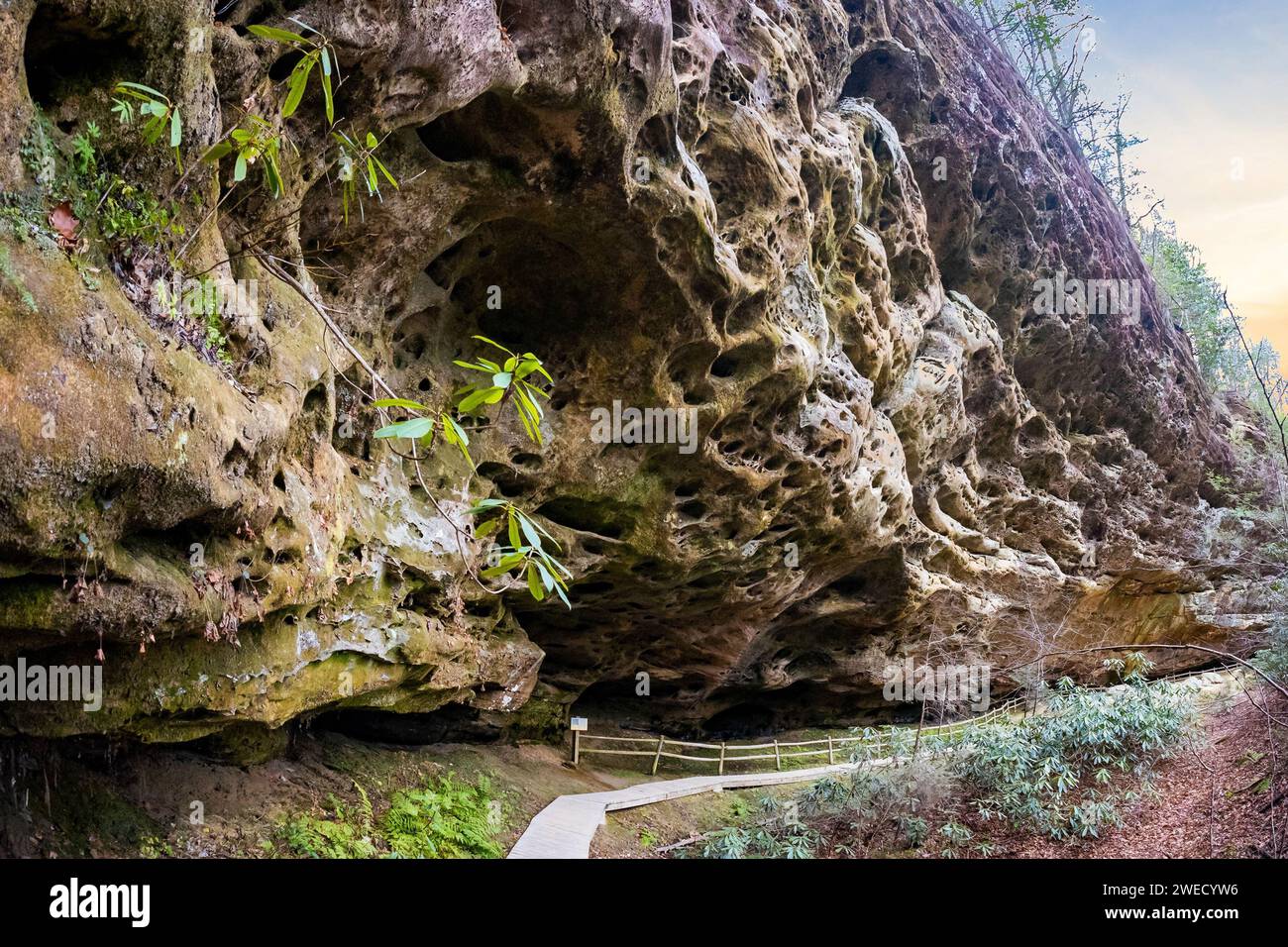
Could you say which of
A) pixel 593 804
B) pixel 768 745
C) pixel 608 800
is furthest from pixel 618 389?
pixel 768 745

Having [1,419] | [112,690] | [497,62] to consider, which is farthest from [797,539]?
[1,419]

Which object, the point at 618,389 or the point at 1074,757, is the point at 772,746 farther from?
the point at 618,389

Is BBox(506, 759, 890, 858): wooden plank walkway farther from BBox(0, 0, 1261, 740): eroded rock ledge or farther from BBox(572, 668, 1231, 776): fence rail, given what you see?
BBox(0, 0, 1261, 740): eroded rock ledge

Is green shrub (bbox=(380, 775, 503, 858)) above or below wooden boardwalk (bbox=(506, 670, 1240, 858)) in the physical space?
above

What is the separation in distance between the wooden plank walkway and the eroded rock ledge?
57.5 inches

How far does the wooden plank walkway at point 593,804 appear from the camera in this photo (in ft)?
27.0

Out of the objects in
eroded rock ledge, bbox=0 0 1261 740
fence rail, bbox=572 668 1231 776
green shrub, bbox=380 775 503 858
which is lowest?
fence rail, bbox=572 668 1231 776

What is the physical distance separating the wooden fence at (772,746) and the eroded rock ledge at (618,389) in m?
0.67

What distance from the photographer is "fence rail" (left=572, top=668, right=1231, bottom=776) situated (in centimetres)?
1215

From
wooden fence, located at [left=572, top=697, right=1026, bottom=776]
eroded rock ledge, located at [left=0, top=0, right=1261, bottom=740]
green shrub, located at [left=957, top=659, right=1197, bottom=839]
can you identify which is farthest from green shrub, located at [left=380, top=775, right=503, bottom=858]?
green shrub, located at [left=957, top=659, right=1197, bottom=839]

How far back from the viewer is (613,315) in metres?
8.36

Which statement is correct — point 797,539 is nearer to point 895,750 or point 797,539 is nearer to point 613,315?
point 895,750

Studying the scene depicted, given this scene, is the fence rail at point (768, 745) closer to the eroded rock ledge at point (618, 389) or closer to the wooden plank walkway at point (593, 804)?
the wooden plank walkway at point (593, 804)

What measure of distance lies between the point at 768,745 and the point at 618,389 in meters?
8.33
